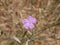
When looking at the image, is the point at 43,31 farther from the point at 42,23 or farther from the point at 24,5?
the point at 24,5

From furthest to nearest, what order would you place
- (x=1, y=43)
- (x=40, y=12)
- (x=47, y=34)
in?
(x=40, y=12) → (x=47, y=34) → (x=1, y=43)

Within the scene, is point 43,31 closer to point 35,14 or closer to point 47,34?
point 47,34

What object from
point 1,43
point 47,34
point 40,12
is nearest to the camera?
point 1,43

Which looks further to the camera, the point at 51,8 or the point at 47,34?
the point at 51,8

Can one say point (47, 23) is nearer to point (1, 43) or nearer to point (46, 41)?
point (46, 41)

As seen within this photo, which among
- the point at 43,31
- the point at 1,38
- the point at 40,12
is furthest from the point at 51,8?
the point at 1,38

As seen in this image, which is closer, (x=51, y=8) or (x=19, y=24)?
(x=19, y=24)

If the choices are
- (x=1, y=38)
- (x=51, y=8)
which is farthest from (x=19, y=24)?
(x=51, y=8)

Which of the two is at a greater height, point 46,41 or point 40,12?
point 40,12
